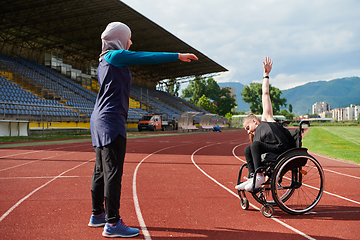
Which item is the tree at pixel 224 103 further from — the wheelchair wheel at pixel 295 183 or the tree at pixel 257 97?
the wheelchair wheel at pixel 295 183

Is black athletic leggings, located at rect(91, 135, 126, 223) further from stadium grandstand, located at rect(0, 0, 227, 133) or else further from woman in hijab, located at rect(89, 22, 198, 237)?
stadium grandstand, located at rect(0, 0, 227, 133)

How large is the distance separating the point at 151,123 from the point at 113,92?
27808 millimetres

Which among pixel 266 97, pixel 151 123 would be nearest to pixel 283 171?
pixel 266 97

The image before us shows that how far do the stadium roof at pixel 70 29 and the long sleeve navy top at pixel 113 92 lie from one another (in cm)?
2334

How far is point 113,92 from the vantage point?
262 centimetres

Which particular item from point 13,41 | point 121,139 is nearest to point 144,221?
point 121,139

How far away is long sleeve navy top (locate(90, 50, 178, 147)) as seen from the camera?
255cm

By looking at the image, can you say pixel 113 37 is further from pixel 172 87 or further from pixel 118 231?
pixel 172 87

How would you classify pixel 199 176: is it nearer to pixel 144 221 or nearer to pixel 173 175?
pixel 173 175

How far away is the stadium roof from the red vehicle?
33.3 feet

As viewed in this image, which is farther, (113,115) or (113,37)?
(113,37)

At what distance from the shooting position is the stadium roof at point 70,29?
79.3 feet

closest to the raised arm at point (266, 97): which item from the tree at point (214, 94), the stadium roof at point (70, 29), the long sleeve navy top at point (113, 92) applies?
the long sleeve navy top at point (113, 92)

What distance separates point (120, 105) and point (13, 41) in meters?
34.3
